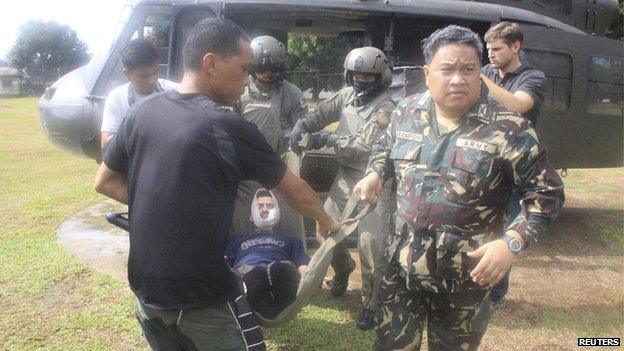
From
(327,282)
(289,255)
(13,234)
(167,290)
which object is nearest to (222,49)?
(167,290)

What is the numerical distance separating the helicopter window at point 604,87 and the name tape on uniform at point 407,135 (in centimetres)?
400

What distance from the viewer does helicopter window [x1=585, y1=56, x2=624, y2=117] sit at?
537cm

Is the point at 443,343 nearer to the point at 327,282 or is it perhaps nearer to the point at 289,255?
the point at 289,255

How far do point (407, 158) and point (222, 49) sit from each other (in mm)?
878

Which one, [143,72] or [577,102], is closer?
[143,72]

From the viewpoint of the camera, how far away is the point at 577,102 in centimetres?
532

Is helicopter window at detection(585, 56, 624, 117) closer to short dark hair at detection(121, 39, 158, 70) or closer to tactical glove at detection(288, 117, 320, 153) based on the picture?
tactical glove at detection(288, 117, 320, 153)

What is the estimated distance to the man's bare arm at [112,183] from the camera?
193 cm

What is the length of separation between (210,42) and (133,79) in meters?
1.92

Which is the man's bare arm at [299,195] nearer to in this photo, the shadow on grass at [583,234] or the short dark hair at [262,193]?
the short dark hair at [262,193]

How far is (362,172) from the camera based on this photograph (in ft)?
11.7

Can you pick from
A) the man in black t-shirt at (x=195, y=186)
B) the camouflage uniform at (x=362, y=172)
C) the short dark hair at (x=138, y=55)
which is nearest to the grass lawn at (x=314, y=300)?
the camouflage uniform at (x=362, y=172)

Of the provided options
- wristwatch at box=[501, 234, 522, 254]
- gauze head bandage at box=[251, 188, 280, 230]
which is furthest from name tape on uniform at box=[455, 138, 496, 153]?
gauze head bandage at box=[251, 188, 280, 230]
